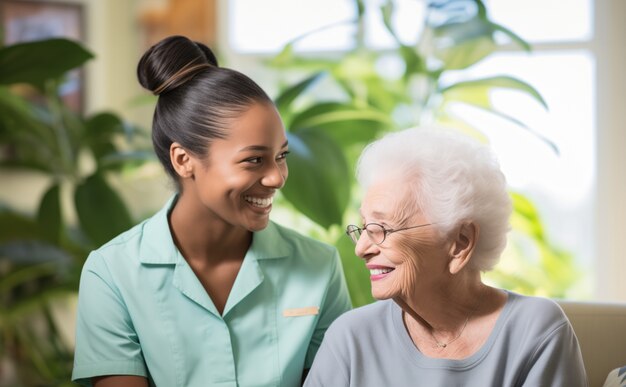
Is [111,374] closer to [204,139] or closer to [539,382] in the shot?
[204,139]

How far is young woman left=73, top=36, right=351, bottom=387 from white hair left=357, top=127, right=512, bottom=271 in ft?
0.90

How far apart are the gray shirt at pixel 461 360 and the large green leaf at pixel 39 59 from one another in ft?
3.51

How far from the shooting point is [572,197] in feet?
11.2

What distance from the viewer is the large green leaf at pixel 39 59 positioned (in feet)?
7.33

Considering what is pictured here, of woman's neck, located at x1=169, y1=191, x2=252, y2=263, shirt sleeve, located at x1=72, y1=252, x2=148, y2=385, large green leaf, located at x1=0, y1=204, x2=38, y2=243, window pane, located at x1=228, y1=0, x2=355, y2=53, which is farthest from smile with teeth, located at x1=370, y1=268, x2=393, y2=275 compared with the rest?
window pane, located at x1=228, y1=0, x2=355, y2=53

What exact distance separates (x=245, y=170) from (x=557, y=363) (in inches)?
28.8

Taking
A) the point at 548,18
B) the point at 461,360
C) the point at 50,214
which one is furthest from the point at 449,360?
the point at 548,18

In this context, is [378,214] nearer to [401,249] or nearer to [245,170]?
[401,249]

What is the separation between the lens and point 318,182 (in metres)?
2.18

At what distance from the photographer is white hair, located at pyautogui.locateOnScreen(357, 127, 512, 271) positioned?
5.34 ft

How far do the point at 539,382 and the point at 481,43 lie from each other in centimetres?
125

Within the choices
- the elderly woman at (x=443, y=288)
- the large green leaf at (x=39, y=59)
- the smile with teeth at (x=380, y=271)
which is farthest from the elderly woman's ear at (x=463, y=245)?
the large green leaf at (x=39, y=59)

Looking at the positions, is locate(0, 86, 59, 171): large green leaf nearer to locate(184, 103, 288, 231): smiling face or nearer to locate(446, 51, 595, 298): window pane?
locate(184, 103, 288, 231): smiling face

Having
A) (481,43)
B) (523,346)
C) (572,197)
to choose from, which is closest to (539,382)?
(523,346)
